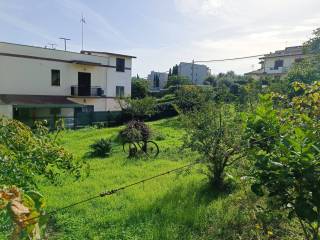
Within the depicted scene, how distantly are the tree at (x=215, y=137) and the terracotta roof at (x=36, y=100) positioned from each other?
18.6 meters

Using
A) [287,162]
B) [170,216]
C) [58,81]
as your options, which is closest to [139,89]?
[58,81]

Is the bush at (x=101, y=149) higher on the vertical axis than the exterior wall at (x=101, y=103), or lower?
lower

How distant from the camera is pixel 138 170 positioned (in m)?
9.86

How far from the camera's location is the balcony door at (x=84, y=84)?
28.8 meters

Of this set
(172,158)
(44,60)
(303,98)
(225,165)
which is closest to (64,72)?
(44,60)

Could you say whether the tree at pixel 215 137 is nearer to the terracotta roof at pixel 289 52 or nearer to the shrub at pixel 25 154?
the shrub at pixel 25 154

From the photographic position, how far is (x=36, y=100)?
24422 mm

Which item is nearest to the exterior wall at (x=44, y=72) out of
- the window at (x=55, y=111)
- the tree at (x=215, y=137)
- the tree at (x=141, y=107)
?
the window at (x=55, y=111)

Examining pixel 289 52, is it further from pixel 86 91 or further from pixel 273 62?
pixel 86 91

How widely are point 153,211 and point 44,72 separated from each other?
22715mm

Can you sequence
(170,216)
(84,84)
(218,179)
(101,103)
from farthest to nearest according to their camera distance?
(101,103) → (84,84) → (218,179) → (170,216)

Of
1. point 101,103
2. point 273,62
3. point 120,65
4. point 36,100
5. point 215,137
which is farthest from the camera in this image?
point 273,62

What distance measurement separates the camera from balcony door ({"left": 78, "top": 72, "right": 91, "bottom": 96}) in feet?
94.5

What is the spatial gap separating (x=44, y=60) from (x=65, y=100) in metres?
3.65
